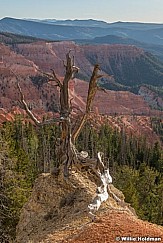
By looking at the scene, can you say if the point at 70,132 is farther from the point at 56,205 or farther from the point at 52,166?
the point at 52,166

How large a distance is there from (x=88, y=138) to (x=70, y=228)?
61.5 m

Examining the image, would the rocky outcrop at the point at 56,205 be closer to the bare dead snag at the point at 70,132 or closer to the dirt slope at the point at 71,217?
the dirt slope at the point at 71,217

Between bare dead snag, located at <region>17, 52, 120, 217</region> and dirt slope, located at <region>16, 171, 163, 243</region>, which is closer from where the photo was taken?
dirt slope, located at <region>16, 171, 163, 243</region>

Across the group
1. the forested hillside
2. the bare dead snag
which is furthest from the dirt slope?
the forested hillside

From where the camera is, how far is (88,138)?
75.9 m

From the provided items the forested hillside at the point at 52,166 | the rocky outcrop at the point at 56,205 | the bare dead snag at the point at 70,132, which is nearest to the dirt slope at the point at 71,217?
the rocky outcrop at the point at 56,205

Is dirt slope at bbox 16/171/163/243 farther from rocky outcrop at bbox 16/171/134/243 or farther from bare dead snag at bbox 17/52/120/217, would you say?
bare dead snag at bbox 17/52/120/217

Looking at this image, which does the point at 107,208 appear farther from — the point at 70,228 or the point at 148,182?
the point at 148,182

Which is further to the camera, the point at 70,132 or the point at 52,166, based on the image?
the point at 52,166

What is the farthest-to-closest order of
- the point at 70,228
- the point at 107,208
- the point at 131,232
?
the point at 107,208 → the point at 70,228 → the point at 131,232

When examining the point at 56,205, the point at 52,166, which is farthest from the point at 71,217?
→ the point at 52,166

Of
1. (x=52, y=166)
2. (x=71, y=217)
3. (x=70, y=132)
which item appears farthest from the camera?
(x=52, y=166)

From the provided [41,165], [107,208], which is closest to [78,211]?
[107,208]

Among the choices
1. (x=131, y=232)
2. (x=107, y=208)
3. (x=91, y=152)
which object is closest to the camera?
(x=131, y=232)
